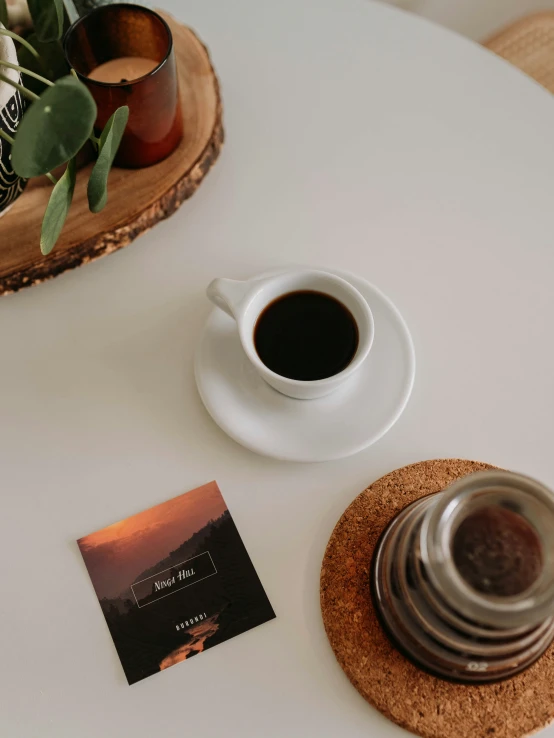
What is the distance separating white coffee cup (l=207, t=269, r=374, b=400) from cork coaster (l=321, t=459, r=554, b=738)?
155 millimetres

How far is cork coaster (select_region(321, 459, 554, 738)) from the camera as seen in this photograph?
1.85ft

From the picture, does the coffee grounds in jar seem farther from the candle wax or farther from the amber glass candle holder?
the candle wax

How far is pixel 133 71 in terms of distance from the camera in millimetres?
812

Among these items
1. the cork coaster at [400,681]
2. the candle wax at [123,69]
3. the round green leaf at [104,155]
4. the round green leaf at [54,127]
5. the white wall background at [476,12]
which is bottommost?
the cork coaster at [400,681]

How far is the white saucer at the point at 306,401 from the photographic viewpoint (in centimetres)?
67

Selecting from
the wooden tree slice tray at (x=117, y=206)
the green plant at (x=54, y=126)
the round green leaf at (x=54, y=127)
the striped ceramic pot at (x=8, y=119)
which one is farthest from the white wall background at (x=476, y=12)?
the round green leaf at (x=54, y=127)

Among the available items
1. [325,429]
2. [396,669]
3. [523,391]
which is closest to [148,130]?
[325,429]

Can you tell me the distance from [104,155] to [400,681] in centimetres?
57

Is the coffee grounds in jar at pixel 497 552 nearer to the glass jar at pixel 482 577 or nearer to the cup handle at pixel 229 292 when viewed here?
the glass jar at pixel 482 577

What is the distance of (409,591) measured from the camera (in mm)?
540

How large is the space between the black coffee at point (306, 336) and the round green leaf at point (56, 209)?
0.23 m

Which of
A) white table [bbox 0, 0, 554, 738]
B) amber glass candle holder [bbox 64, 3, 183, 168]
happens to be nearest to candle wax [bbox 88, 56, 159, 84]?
amber glass candle holder [bbox 64, 3, 183, 168]

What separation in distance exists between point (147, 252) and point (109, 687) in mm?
501

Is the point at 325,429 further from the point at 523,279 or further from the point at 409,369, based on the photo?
the point at 523,279
